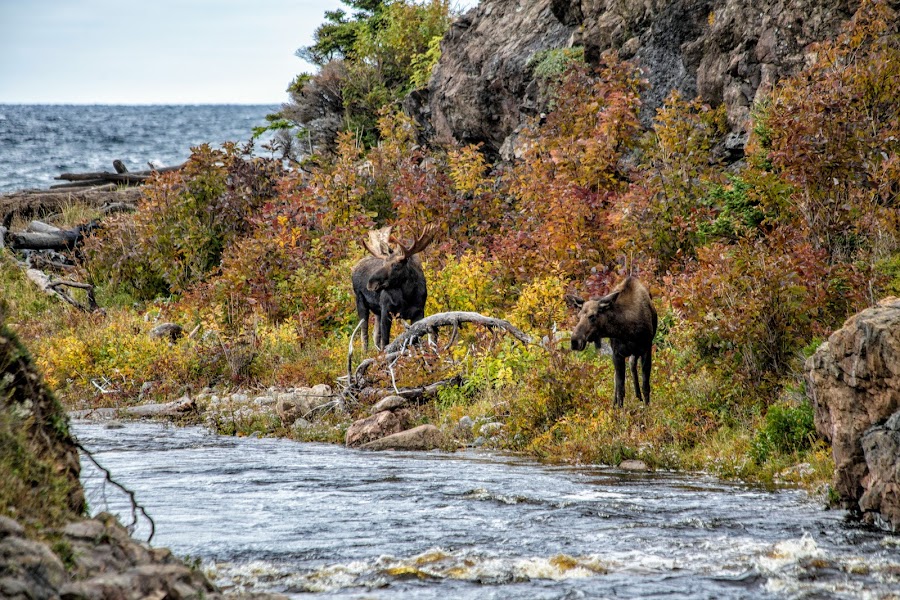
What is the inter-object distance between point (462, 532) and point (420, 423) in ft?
21.6

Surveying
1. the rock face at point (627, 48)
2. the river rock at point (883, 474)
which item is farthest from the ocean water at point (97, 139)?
the river rock at point (883, 474)

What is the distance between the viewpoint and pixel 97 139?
81.2 metres

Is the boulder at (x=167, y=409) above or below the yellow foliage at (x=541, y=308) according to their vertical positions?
below

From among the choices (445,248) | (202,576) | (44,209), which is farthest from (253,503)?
(44,209)

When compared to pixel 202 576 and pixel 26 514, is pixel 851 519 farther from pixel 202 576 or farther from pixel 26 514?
pixel 26 514

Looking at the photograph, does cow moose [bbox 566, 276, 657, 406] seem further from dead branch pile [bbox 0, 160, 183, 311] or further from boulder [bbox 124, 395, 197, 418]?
dead branch pile [bbox 0, 160, 183, 311]

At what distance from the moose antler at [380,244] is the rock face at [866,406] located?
9.36m

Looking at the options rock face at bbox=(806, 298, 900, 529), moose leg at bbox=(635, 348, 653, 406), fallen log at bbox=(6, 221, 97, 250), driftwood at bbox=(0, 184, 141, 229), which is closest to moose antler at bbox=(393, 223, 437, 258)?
moose leg at bbox=(635, 348, 653, 406)

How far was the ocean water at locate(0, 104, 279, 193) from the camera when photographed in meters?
60.5

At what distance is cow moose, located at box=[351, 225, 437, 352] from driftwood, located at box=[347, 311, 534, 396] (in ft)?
1.70

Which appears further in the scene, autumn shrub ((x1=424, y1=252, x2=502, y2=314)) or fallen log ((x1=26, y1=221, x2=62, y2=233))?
fallen log ((x1=26, y1=221, x2=62, y2=233))

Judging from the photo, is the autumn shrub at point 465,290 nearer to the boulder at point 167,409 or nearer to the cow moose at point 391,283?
the cow moose at point 391,283

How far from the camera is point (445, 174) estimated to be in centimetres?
2242

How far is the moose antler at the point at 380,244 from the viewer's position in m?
16.3
